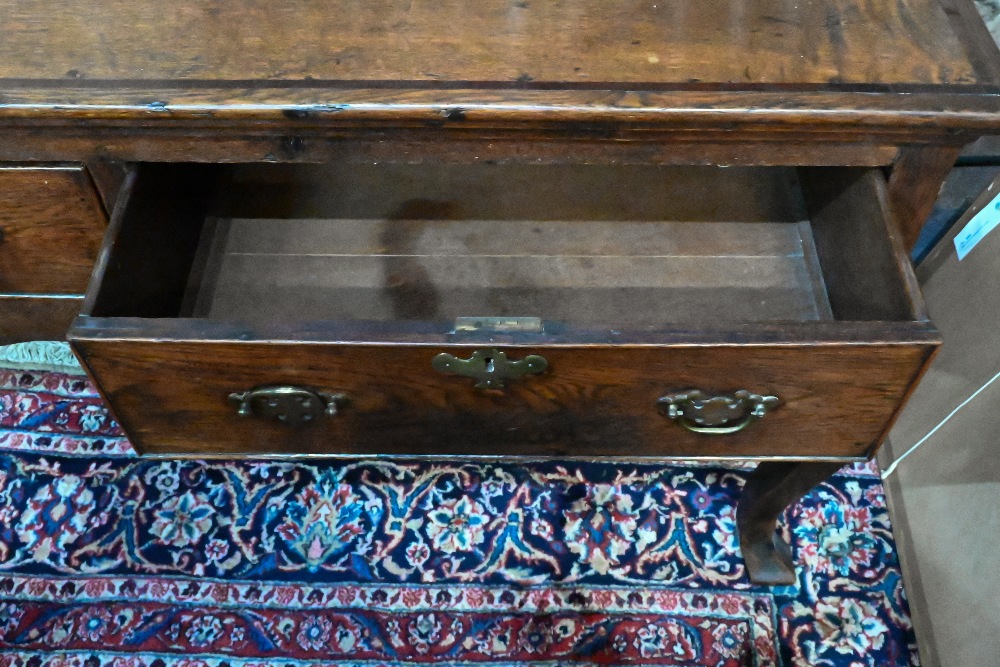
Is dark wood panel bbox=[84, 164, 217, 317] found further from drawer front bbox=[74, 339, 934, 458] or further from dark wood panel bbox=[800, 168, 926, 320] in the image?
dark wood panel bbox=[800, 168, 926, 320]

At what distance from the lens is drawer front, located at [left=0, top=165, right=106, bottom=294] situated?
83 cm

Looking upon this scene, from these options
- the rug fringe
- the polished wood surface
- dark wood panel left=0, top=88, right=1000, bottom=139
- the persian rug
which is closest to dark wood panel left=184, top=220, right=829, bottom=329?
the polished wood surface

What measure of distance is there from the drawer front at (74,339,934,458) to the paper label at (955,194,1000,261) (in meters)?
0.47

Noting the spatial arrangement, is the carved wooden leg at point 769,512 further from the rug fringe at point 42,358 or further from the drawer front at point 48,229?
the rug fringe at point 42,358

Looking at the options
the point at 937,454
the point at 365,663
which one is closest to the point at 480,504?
the point at 365,663

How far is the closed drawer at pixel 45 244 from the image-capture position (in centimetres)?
83

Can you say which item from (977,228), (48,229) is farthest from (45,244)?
(977,228)

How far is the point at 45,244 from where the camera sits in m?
0.90

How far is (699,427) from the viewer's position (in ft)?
2.69

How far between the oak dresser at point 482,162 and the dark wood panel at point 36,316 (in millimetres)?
14

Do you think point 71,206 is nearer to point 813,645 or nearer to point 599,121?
point 599,121

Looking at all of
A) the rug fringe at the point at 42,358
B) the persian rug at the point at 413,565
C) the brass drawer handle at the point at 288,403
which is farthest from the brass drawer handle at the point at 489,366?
the rug fringe at the point at 42,358

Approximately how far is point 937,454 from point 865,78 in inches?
25.0

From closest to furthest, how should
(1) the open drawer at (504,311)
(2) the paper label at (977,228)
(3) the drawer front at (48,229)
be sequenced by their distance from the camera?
(1) the open drawer at (504,311) → (3) the drawer front at (48,229) → (2) the paper label at (977,228)
